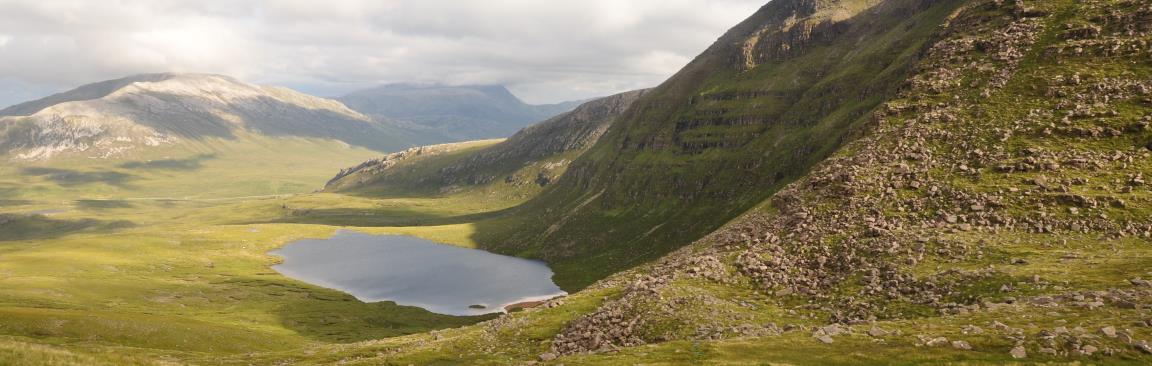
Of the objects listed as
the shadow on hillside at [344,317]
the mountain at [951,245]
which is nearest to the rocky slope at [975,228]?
the mountain at [951,245]

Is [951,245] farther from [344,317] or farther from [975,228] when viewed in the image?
[344,317]

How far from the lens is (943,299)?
162ft

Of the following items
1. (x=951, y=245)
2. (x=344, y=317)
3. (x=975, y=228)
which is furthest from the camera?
(x=344, y=317)

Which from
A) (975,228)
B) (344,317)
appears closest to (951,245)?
(975,228)

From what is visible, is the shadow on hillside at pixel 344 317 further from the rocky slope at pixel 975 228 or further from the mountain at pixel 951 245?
the rocky slope at pixel 975 228

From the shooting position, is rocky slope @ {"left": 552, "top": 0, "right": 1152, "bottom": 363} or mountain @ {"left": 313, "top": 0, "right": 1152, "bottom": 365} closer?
mountain @ {"left": 313, "top": 0, "right": 1152, "bottom": 365}

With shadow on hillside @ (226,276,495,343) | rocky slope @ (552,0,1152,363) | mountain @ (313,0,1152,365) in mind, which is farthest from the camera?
shadow on hillside @ (226,276,495,343)

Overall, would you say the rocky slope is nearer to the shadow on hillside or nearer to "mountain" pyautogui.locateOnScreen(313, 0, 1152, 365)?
"mountain" pyautogui.locateOnScreen(313, 0, 1152, 365)

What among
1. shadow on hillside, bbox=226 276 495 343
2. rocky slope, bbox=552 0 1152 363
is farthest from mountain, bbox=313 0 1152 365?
shadow on hillside, bbox=226 276 495 343

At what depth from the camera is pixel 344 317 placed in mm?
135125

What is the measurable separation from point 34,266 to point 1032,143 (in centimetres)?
23493

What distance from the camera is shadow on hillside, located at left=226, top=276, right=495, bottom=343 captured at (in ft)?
395

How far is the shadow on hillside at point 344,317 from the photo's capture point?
120 m

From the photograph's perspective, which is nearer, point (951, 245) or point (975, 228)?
point (951, 245)
